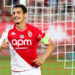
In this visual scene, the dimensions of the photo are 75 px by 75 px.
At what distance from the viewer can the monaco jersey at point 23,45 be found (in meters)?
5.01

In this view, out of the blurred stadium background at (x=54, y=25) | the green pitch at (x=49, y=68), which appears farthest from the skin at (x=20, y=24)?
the green pitch at (x=49, y=68)

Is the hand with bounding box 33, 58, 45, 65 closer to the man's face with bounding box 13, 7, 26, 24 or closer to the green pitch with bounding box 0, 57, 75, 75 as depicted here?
the man's face with bounding box 13, 7, 26, 24

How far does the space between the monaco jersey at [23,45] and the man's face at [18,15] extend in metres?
0.14

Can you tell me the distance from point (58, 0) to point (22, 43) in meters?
4.24

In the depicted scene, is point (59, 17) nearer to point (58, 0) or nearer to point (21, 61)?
point (58, 0)

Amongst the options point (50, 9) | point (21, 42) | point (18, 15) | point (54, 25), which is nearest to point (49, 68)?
point (54, 25)

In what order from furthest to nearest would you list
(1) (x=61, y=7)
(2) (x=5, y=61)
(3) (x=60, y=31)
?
(2) (x=5, y=61)
(3) (x=60, y=31)
(1) (x=61, y=7)

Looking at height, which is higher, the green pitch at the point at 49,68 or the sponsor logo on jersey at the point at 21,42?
the sponsor logo on jersey at the point at 21,42

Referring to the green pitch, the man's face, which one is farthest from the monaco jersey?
the green pitch

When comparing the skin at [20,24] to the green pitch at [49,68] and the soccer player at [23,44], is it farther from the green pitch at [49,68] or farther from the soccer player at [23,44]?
the green pitch at [49,68]

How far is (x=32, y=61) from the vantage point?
16.5 feet

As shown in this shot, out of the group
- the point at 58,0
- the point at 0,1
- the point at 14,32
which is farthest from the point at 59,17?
the point at 14,32

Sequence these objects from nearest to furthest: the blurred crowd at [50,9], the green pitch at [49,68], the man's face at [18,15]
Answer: the man's face at [18,15]
the blurred crowd at [50,9]
the green pitch at [49,68]

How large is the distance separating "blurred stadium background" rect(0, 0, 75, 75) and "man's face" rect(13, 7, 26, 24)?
2871 mm
